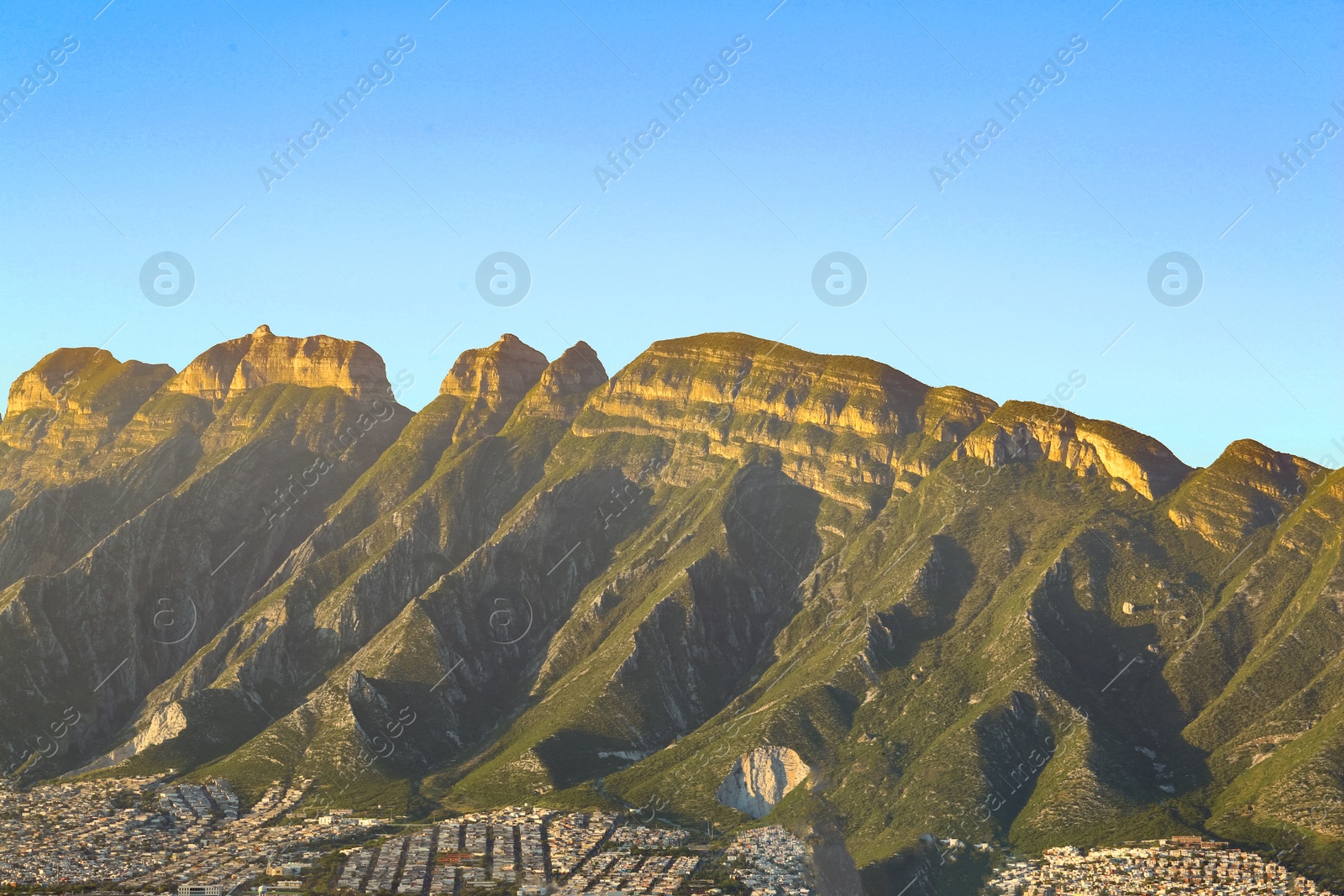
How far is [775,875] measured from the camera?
187m

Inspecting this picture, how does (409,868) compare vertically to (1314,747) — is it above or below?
below

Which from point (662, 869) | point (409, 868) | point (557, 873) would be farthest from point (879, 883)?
point (409, 868)

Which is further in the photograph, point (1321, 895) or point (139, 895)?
point (139, 895)

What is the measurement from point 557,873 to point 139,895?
47.3m

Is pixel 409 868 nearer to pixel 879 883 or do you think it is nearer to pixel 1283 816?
pixel 879 883

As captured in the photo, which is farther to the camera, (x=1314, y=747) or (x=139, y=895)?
(x=1314, y=747)

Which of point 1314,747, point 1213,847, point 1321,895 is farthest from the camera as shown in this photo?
point 1314,747

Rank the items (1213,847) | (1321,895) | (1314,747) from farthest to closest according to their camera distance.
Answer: (1314,747) → (1213,847) → (1321,895)

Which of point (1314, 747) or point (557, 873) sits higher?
point (1314, 747)

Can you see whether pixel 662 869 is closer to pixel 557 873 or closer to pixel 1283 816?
pixel 557 873

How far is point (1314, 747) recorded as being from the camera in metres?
195

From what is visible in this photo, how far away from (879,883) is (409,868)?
55.7 m

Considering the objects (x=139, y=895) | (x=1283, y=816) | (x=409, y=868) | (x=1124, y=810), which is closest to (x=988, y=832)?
(x=1124, y=810)

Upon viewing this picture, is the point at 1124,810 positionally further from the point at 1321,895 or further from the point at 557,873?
the point at 557,873
